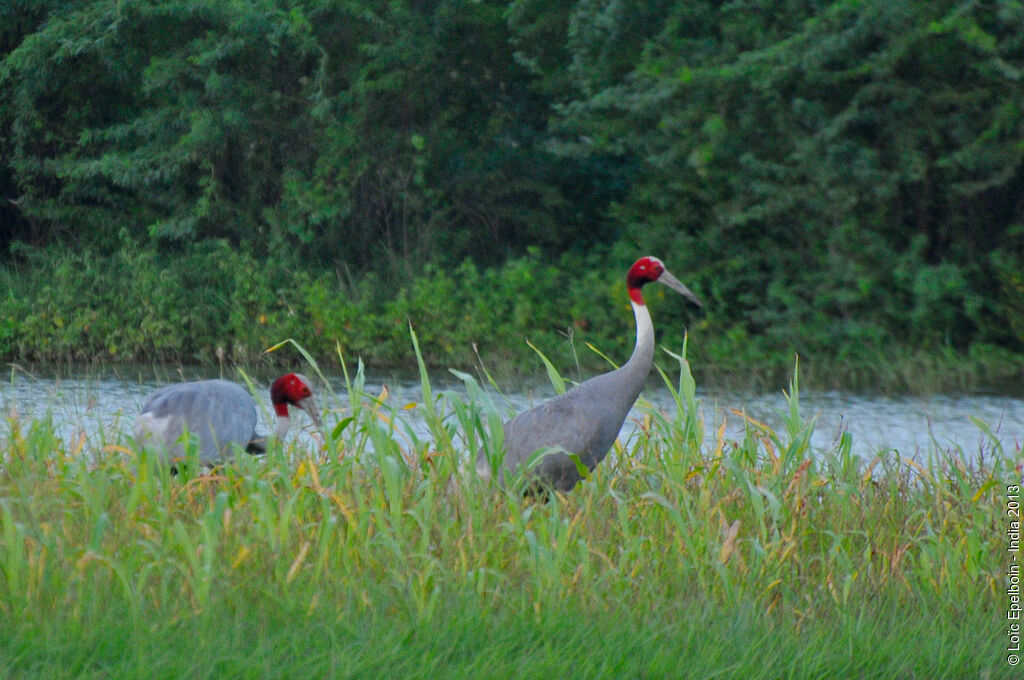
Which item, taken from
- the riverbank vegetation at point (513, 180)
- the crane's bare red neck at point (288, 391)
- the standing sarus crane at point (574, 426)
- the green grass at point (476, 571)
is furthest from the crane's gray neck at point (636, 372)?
the riverbank vegetation at point (513, 180)

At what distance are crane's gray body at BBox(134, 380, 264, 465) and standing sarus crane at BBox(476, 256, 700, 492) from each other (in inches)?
44.8

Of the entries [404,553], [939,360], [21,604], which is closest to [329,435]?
[404,553]

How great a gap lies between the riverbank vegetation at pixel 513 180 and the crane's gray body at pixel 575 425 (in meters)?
6.92

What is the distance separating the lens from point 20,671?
3381 mm

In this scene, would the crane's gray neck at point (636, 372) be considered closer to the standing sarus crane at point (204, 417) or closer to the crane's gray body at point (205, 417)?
the standing sarus crane at point (204, 417)

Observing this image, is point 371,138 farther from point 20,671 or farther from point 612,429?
point 20,671

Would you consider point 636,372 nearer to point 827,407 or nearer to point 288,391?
point 288,391

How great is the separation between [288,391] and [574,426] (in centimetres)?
173

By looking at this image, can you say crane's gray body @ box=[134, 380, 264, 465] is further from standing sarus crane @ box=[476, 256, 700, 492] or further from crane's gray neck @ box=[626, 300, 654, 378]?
crane's gray neck @ box=[626, 300, 654, 378]

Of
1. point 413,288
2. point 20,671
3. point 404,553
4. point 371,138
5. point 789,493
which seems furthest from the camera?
point 371,138

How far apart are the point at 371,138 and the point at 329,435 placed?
1198 centimetres

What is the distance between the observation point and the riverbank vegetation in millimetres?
13711

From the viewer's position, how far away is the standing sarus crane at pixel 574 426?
5.28 metres

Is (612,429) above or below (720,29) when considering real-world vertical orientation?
below
